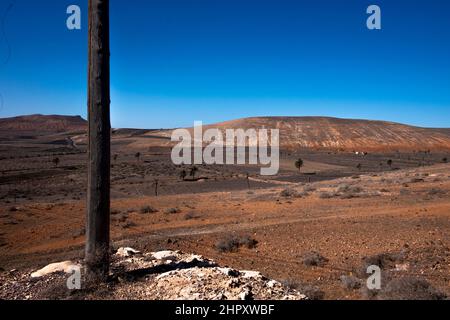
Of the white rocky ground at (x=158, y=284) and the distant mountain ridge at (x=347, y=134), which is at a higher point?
the distant mountain ridge at (x=347, y=134)

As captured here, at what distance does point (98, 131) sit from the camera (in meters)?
6.53

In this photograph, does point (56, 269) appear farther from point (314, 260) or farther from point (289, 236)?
point (289, 236)

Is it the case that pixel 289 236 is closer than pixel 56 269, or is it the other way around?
pixel 56 269

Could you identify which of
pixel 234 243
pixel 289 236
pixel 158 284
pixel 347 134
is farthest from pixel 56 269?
pixel 347 134

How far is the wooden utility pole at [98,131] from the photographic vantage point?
21.4 feet

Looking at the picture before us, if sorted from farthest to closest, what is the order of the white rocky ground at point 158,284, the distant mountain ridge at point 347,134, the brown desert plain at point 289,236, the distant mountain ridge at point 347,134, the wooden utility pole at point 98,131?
the distant mountain ridge at point 347,134, the distant mountain ridge at point 347,134, the brown desert plain at point 289,236, the wooden utility pole at point 98,131, the white rocky ground at point 158,284

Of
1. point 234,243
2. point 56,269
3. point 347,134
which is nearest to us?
point 56,269

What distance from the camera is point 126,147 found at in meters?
119

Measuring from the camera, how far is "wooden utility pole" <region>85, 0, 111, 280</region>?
6535 millimetres

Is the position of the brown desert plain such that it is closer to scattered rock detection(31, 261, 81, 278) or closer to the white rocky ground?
the white rocky ground

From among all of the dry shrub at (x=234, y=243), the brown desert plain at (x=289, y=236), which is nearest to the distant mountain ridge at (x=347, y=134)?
the brown desert plain at (x=289, y=236)

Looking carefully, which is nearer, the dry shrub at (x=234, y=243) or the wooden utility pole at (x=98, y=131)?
the wooden utility pole at (x=98, y=131)

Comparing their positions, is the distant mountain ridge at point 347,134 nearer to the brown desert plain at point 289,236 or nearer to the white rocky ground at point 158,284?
the brown desert plain at point 289,236

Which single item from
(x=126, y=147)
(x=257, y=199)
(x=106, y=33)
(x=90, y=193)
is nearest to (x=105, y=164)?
(x=90, y=193)
